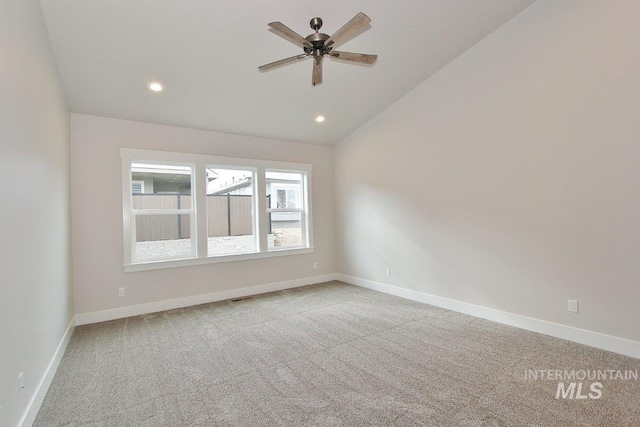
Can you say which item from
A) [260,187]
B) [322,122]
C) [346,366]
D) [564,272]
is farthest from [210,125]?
[564,272]

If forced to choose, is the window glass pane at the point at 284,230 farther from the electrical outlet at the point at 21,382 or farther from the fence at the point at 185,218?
the electrical outlet at the point at 21,382

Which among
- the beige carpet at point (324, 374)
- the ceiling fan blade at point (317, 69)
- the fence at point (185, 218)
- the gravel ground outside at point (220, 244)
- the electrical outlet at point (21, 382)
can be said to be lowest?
the beige carpet at point (324, 374)

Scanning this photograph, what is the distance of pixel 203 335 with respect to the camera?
350 centimetres

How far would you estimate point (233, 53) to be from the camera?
337 cm

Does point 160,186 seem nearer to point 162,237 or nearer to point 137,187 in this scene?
point 137,187

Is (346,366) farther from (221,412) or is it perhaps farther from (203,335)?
(203,335)

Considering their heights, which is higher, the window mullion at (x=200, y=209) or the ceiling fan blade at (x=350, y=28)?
the ceiling fan blade at (x=350, y=28)

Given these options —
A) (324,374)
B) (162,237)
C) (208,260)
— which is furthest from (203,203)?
(324,374)

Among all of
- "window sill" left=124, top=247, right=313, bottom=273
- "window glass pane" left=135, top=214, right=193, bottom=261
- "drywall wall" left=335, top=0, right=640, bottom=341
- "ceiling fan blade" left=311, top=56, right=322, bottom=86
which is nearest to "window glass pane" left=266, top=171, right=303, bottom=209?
"window sill" left=124, top=247, right=313, bottom=273

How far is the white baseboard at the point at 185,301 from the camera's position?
3998mm

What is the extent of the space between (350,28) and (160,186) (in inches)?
139

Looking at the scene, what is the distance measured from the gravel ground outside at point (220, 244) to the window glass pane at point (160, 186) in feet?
1.79

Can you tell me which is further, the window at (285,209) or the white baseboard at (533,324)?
the window at (285,209)

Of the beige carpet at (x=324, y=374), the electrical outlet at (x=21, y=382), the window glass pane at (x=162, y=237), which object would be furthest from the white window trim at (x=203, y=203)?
the electrical outlet at (x=21, y=382)
